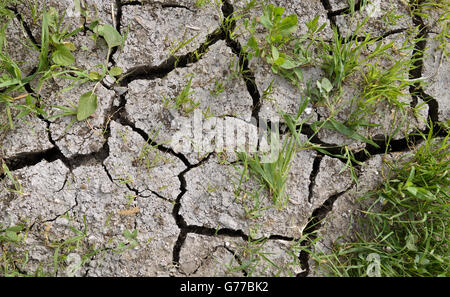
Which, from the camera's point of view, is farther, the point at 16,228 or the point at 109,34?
the point at 109,34

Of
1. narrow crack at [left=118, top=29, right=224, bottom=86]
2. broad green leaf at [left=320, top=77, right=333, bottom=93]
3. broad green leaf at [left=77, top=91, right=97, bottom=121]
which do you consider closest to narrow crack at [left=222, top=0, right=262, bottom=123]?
narrow crack at [left=118, top=29, right=224, bottom=86]

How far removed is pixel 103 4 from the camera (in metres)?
2.07

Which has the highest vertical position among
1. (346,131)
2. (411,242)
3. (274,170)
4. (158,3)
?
(158,3)

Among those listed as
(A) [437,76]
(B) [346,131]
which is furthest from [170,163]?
(A) [437,76]

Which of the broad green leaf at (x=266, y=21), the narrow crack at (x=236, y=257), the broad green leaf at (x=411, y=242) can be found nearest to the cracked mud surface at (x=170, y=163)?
the narrow crack at (x=236, y=257)

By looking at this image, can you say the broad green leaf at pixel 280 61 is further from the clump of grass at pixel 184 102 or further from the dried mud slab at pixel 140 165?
the dried mud slab at pixel 140 165

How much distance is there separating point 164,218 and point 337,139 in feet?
3.47

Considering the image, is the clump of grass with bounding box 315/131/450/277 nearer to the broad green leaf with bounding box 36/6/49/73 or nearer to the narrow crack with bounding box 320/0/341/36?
the narrow crack with bounding box 320/0/341/36

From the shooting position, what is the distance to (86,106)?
190 cm

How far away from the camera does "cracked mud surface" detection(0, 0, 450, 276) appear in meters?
1.82

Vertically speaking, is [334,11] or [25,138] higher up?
[334,11]

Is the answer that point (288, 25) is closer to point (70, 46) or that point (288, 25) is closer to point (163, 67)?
point (163, 67)

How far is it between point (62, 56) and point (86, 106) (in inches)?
11.8

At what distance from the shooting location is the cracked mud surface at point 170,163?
182 centimetres
